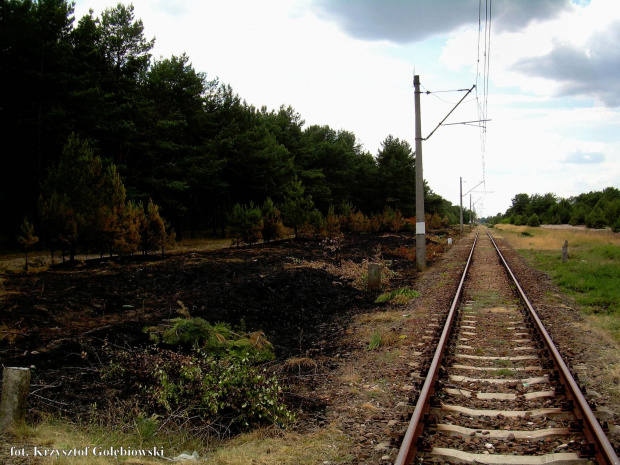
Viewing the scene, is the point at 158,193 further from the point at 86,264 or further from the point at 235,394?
the point at 235,394

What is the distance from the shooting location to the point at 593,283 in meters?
12.5

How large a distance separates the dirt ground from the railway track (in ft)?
0.96

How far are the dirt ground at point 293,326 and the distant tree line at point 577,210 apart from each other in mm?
46152

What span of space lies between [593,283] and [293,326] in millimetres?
9312

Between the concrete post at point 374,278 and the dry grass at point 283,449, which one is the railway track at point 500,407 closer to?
the dry grass at point 283,449

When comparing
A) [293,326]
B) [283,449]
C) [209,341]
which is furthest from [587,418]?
[293,326]

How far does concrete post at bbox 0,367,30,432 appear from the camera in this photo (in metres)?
4.05

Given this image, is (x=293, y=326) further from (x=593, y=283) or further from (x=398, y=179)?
(x=398, y=179)

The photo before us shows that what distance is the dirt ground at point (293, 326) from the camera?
4906mm

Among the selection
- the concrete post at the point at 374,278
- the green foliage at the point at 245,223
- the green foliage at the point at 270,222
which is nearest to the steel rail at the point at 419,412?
the concrete post at the point at 374,278

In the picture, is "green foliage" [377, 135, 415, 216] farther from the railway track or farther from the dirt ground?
the railway track

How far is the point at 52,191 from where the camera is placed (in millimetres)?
18125

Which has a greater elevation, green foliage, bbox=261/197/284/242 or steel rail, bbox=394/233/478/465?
green foliage, bbox=261/197/284/242

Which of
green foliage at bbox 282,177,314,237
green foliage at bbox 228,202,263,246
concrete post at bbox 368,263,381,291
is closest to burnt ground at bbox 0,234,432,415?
concrete post at bbox 368,263,381,291
